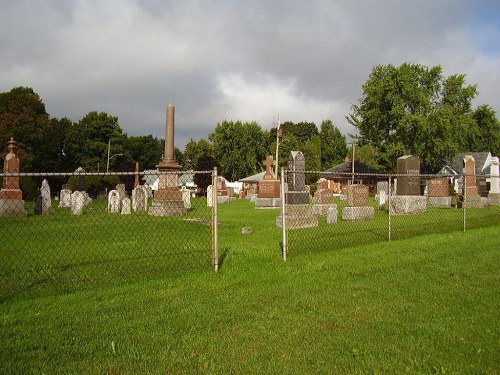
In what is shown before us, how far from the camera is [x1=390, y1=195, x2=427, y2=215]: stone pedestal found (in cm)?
1917

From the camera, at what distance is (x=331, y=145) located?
72.0 m

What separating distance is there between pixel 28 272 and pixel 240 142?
6027 centimetres

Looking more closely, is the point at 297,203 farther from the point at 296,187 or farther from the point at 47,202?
the point at 47,202

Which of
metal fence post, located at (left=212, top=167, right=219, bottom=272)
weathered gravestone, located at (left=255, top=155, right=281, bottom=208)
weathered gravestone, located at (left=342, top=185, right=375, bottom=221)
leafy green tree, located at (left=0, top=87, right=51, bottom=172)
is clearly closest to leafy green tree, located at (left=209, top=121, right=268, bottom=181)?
leafy green tree, located at (left=0, top=87, right=51, bottom=172)

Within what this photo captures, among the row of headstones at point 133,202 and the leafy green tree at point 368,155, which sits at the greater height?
the leafy green tree at point 368,155

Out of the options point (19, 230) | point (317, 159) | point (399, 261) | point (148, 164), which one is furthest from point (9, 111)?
point (399, 261)

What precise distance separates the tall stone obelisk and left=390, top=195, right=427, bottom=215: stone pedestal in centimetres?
965

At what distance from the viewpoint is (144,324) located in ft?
14.2

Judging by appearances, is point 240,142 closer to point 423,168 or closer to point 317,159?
point 317,159

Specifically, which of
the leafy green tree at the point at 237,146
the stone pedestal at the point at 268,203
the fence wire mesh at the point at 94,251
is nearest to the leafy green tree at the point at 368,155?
the leafy green tree at the point at 237,146

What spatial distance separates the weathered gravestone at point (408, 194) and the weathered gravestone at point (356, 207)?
3.06m

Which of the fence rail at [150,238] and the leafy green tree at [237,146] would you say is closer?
the fence rail at [150,238]

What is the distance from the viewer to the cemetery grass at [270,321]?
3420mm

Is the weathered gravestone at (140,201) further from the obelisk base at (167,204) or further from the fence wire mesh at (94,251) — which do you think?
the fence wire mesh at (94,251)
